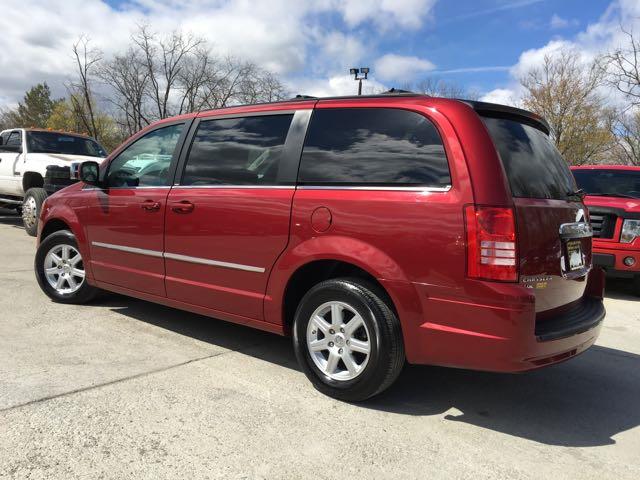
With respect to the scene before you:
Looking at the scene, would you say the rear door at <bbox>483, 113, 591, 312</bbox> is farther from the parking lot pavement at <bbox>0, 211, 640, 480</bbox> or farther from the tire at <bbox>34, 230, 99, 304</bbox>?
the tire at <bbox>34, 230, 99, 304</bbox>

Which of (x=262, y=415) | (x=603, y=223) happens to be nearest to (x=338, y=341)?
(x=262, y=415)

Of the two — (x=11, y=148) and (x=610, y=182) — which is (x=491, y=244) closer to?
(x=610, y=182)

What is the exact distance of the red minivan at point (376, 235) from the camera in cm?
273

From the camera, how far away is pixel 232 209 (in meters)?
3.63

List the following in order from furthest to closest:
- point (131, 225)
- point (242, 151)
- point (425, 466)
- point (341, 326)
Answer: point (131, 225)
point (242, 151)
point (341, 326)
point (425, 466)

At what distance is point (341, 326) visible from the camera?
3.18 meters

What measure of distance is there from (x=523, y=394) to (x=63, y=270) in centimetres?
426

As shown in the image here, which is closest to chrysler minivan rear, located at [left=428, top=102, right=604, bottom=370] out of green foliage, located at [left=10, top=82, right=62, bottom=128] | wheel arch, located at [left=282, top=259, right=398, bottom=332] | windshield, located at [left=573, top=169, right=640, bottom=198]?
wheel arch, located at [left=282, top=259, right=398, bottom=332]

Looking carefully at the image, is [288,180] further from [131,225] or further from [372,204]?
[131,225]

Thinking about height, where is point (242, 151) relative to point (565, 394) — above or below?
above

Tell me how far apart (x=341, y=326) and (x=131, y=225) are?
215 centimetres

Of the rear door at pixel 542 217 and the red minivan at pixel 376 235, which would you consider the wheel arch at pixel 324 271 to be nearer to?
the red minivan at pixel 376 235

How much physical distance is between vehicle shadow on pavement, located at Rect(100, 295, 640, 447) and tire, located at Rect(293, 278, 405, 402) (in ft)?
0.77

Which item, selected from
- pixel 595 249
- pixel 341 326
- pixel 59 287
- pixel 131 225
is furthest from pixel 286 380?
pixel 595 249
